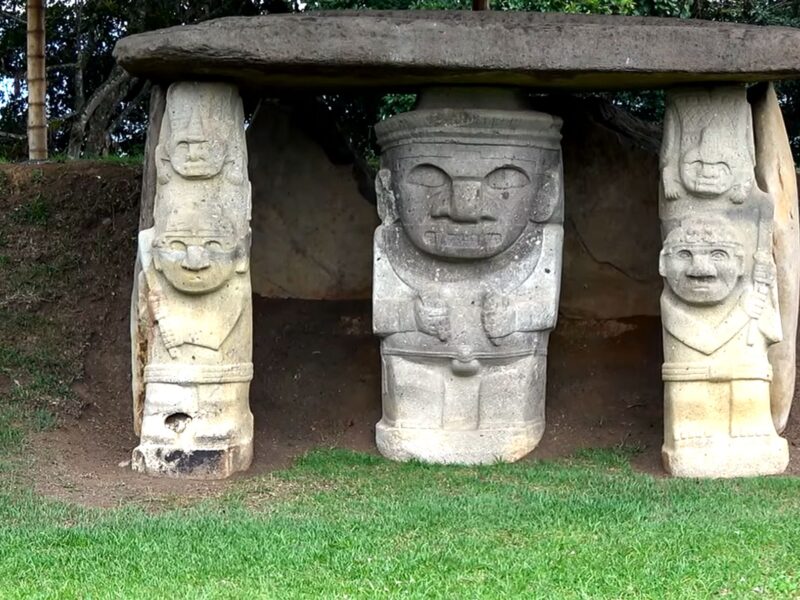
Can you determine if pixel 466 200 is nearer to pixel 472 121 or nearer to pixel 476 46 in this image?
pixel 472 121

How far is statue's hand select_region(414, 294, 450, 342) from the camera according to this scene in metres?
7.16

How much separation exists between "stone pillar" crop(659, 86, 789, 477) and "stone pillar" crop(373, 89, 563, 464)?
2.61 feet

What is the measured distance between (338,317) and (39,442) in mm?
2362

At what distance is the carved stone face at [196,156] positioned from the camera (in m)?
6.87

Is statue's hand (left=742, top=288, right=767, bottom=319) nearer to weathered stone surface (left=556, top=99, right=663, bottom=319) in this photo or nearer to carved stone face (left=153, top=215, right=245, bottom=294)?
weathered stone surface (left=556, top=99, right=663, bottom=319)

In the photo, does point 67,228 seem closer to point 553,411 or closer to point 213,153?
point 213,153

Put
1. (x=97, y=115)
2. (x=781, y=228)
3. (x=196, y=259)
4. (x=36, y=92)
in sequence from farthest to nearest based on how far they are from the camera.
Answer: (x=97, y=115) → (x=36, y=92) → (x=781, y=228) → (x=196, y=259)

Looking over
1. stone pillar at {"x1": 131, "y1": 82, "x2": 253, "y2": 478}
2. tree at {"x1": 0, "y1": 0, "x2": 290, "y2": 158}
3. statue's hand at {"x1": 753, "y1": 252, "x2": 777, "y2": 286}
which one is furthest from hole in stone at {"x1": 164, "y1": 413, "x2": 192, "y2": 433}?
tree at {"x1": 0, "y1": 0, "x2": 290, "y2": 158}

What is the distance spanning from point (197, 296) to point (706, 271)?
2.85m

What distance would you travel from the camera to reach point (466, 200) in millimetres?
7043

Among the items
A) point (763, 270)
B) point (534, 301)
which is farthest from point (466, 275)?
point (763, 270)

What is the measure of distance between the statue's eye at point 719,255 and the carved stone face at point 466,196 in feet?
3.68

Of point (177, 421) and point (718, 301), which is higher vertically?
point (718, 301)

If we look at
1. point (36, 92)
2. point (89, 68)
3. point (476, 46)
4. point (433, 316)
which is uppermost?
point (89, 68)
